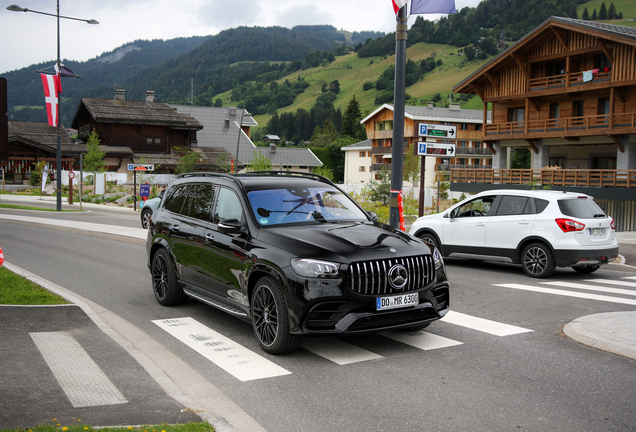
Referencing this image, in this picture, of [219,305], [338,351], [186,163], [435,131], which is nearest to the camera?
[338,351]

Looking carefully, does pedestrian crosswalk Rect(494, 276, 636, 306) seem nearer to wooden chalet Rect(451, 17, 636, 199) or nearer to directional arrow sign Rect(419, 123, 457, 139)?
directional arrow sign Rect(419, 123, 457, 139)

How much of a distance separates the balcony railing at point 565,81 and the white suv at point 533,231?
91.6ft

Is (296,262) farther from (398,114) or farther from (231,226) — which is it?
(398,114)

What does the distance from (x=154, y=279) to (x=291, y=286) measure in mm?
3720

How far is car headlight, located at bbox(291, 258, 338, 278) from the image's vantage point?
213 inches

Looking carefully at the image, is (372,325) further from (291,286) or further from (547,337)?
(547,337)

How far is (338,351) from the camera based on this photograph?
5.94 m

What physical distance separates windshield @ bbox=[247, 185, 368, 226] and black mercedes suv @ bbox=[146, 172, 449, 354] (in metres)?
0.01

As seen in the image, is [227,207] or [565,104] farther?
[565,104]

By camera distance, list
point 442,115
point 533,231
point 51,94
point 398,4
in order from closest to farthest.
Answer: point 398,4 → point 533,231 → point 51,94 → point 442,115

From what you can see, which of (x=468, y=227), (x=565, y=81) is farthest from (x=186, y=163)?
(x=468, y=227)

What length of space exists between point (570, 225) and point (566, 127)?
29704 millimetres

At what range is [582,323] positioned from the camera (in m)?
6.74

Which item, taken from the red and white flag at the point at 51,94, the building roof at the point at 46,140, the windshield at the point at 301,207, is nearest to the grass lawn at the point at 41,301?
the windshield at the point at 301,207
